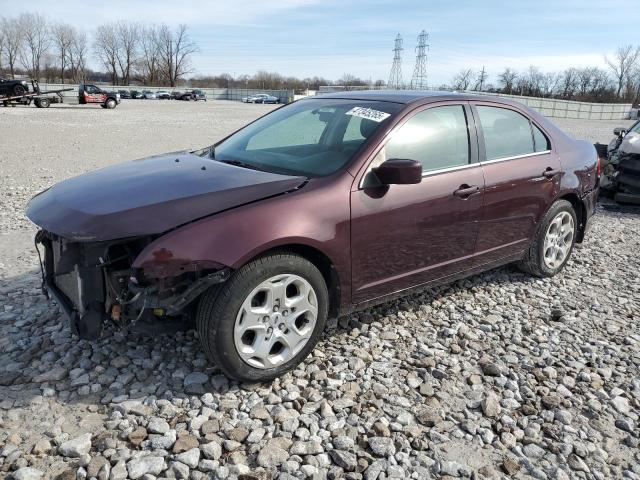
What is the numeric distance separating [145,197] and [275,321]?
1.01m

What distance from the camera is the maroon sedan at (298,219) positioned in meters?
2.75

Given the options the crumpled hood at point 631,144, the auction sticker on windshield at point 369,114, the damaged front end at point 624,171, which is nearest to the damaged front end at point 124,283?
the auction sticker on windshield at point 369,114

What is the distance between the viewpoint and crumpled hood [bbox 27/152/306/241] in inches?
107

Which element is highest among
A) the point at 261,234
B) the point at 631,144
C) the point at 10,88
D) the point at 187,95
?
the point at 187,95

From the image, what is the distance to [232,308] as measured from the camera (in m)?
2.78

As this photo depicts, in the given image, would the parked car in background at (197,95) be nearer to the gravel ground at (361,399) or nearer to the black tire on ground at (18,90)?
the black tire on ground at (18,90)

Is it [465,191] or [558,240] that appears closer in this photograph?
[465,191]

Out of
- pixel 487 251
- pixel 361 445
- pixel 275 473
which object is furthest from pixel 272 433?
pixel 487 251

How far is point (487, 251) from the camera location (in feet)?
13.7

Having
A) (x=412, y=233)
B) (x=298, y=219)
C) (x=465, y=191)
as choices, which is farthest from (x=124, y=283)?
(x=465, y=191)

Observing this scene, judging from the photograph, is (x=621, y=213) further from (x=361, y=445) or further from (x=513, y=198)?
(x=361, y=445)

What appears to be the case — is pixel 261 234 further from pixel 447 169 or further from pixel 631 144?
pixel 631 144

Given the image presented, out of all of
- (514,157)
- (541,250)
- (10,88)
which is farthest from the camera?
(10,88)

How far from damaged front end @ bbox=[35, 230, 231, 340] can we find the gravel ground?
456 millimetres
